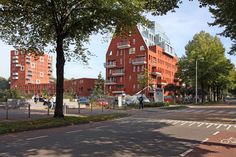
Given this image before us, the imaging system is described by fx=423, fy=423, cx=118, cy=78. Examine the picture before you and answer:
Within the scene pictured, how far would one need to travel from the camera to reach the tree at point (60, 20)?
2422 cm

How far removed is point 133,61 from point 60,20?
87.8m

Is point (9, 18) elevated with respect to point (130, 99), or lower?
elevated

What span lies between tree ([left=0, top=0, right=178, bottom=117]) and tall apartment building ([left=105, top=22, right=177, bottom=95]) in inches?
3211

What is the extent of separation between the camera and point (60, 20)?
26.2m

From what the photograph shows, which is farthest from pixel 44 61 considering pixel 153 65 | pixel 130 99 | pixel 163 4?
pixel 163 4

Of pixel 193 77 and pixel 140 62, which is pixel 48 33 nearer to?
pixel 193 77

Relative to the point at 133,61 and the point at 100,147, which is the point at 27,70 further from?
the point at 100,147

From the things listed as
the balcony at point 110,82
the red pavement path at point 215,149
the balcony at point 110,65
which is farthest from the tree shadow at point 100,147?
the balcony at point 110,65

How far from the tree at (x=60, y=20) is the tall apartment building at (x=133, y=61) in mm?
81559

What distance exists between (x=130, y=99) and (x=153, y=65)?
5174 centimetres

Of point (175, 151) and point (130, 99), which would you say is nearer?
point (175, 151)

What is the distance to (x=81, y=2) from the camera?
970 inches

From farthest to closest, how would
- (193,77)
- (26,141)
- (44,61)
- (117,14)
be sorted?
(44,61)
(193,77)
(117,14)
(26,141)

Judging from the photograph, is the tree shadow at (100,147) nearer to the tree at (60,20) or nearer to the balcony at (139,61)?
the tree at (60,20)
